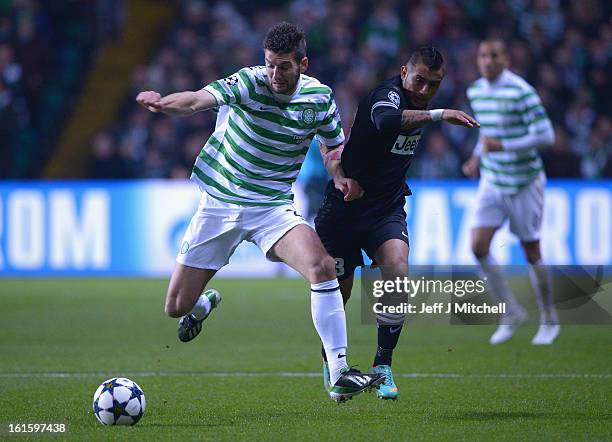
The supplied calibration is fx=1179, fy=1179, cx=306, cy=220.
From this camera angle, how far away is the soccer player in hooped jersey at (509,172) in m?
→ 10.2

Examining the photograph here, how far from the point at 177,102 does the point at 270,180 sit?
99 centimetres

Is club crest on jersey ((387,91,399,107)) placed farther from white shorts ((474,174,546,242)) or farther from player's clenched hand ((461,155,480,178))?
white shorts ((474,174,546,242))

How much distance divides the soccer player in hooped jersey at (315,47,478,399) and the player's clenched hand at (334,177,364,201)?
30cm

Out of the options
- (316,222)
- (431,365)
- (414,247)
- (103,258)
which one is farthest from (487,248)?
(103,258)

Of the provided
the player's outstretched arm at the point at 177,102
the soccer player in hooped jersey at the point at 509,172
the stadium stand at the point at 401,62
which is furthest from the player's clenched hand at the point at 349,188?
the stadium stand at the point at 401,62

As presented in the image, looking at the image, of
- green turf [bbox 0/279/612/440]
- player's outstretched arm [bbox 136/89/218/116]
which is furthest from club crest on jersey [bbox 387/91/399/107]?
green turf [bbox 0/279/612/440]

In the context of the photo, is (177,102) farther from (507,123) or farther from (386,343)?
(507,123)

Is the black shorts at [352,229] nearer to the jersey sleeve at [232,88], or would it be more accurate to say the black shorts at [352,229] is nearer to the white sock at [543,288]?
the jersey sleeve at [232,88]

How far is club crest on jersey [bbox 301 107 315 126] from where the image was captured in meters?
6.75

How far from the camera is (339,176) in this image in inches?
277

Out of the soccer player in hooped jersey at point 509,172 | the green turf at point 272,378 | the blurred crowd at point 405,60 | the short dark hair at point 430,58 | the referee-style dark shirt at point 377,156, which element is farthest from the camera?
the blurred crowd at point 405,60

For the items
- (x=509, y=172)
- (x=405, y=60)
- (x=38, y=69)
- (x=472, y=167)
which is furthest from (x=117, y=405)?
(x=38, y=69)

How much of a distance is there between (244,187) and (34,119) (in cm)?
1329

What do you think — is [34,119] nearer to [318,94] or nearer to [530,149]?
[530,149]
